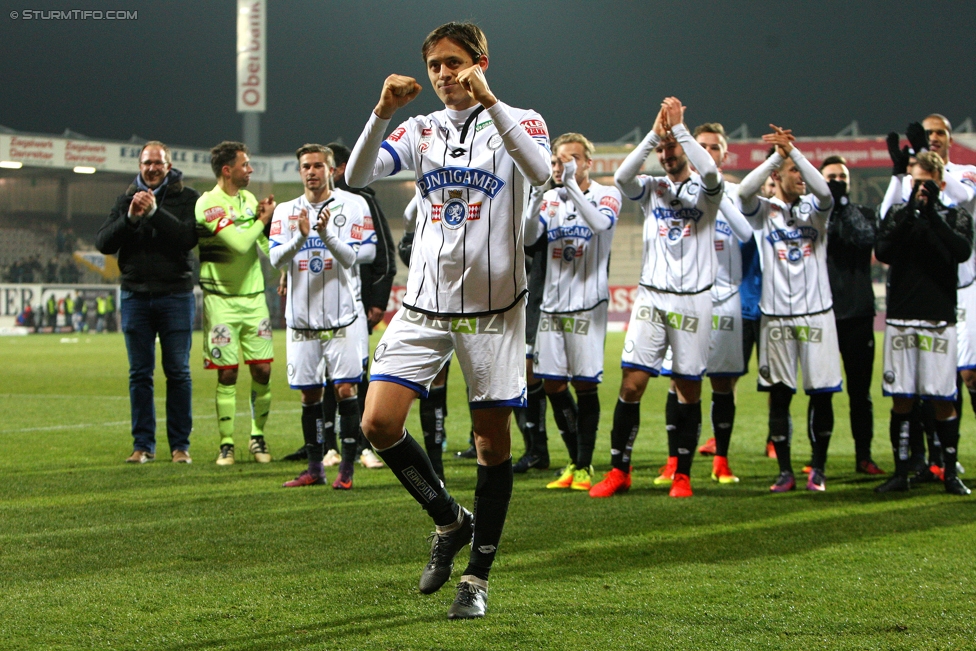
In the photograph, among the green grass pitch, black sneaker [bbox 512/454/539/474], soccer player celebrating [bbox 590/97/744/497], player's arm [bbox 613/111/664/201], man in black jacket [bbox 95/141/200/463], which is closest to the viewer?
the green grass pitch

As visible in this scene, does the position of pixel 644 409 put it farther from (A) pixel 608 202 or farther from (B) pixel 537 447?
(A) pixel 608 202

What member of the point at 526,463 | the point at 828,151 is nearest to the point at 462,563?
the point at 526,463

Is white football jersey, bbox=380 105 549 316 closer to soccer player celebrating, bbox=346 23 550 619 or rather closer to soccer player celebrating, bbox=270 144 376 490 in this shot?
soccer player celebrating, bbox=346 23 550 619

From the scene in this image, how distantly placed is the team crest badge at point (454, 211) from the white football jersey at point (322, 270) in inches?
116

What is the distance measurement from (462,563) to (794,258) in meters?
3.30

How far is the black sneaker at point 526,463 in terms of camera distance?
7.49m

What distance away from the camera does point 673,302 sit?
6.27 meters

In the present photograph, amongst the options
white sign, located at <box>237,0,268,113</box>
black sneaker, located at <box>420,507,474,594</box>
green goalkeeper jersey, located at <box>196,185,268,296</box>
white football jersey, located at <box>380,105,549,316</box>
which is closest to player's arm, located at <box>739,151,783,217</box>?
white football jersey, located at <box>380,105,549,316</box>

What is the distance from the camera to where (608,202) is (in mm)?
6828

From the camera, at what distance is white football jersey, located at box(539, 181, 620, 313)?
22.4 ft

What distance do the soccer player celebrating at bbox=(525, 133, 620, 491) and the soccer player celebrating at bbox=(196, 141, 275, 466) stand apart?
2.23 m

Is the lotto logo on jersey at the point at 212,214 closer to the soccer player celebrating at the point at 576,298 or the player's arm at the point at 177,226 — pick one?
the player's arm at the point at 177,226

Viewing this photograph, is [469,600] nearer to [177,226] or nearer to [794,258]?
[794,258]

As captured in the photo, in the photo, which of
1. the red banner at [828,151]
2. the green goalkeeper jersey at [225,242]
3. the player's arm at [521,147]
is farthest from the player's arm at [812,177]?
the red banner at [828,151]
